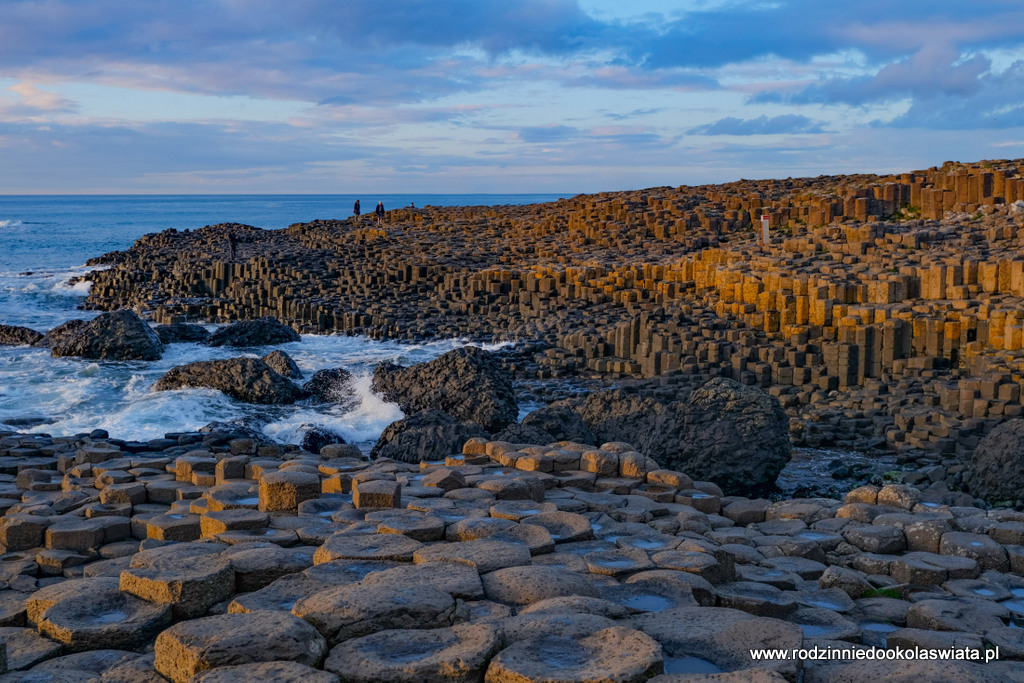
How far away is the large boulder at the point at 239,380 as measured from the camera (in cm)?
1581

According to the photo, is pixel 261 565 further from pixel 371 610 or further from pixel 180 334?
pixel 180 334

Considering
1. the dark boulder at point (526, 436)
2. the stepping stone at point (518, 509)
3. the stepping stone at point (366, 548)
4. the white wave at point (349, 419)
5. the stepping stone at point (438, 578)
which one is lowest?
the white wave at point (349, 419)

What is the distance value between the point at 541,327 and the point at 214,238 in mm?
30615

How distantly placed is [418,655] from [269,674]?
2.06ft

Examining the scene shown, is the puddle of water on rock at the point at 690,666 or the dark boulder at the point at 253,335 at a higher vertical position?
the puddle of water on rock at the point at 690,666

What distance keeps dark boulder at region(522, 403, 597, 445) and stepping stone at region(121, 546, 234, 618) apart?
250 inches

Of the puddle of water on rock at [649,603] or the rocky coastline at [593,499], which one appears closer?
the rocky coastline at [593,499]

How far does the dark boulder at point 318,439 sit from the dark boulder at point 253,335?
9630 millimetres

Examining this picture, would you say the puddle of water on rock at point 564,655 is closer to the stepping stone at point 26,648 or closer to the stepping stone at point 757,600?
the stepping stone at point 757,600

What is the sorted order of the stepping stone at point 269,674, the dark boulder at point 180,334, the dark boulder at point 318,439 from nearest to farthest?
the stepping stone at point 269,674 → the dark boulder at point 318,439 → the dark boulder at point 180,334

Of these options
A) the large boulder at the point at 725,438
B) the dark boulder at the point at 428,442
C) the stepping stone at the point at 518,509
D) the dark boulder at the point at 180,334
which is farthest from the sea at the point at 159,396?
the stepping stone at the point at 518,509

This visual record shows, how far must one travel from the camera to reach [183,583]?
182 inches

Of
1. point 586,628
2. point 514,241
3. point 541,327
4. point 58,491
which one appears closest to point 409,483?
point 58,491

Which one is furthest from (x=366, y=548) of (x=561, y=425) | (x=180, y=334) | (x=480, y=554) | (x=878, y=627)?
(x=180, y=334)
